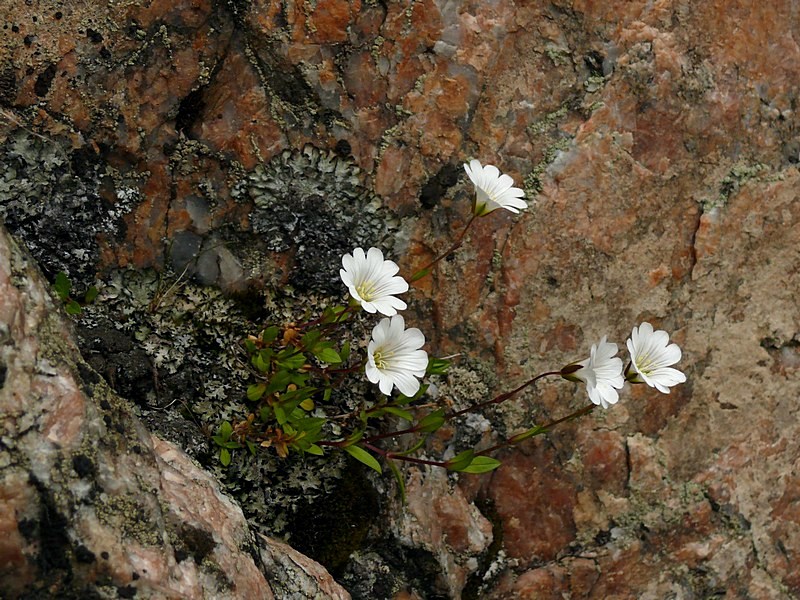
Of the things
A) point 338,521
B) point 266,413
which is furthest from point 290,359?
point 338,521

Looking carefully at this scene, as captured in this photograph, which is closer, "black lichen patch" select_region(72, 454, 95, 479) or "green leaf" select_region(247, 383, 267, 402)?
"black lichen patch" select_region(72, 454, 95, 479)

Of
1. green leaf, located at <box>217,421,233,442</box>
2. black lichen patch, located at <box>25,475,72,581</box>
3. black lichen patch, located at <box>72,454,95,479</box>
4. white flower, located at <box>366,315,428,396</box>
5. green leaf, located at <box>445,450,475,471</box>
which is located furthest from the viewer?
green leaf, located at <box>445,450,475,471</box>

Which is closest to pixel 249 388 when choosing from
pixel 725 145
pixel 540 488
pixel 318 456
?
pixel 318 456

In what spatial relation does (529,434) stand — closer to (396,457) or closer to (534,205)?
(396,457)

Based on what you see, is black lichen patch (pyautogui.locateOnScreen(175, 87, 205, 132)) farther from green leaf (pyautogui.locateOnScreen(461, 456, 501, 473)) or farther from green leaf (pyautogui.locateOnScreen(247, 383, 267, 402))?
green leaf (pyautogui.locateOnScreen(461, 456, 501, 473))

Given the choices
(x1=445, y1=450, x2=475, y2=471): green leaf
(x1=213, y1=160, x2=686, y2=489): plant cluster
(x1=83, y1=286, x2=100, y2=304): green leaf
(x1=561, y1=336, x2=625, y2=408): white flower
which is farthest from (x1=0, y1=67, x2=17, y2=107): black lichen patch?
(x1=561, y1=336, x2=625, y2=408): white flower

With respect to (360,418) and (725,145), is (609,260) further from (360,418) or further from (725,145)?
(360,418)

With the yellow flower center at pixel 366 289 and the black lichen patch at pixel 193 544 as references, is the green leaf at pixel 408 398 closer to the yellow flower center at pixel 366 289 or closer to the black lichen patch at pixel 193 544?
the yellow flower center at pixel 366 289
